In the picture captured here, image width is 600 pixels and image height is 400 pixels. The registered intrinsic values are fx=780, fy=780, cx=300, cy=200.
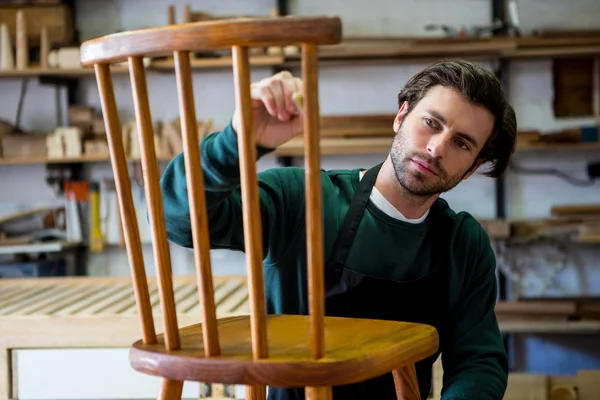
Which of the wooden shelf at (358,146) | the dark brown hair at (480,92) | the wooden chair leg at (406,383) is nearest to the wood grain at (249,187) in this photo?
the wooden chair leg at (406,383)

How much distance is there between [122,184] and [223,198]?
0.65ft

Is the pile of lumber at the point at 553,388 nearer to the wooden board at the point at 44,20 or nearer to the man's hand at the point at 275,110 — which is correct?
the man's hand at the point at 275,110

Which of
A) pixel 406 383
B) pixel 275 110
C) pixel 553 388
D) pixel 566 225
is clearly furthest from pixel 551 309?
pixel 275 110

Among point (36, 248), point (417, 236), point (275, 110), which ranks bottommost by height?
point (36, 248)

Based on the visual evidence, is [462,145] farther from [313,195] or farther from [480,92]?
[313,195]

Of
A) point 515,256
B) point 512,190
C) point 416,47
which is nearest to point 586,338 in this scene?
point 515,256

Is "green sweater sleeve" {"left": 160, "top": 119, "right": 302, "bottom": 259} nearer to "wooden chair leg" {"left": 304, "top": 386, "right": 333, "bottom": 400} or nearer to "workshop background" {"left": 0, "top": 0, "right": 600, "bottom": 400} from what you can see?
"wooden chair leg" {"left": 304, "top": 386, "right": 333, "bottom": 400}

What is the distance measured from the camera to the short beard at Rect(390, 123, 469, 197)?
1589 mm

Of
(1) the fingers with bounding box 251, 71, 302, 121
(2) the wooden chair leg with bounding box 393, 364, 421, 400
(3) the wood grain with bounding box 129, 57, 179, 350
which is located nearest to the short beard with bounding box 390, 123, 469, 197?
(2) the wooden chair leg with bounding box 393, 364, 421, 400

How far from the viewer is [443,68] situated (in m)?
1.67

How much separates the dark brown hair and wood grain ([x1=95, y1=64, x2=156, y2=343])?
717 mm

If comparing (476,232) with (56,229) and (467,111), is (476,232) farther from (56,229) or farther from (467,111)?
(56,229)

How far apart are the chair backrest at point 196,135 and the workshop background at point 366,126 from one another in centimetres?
274

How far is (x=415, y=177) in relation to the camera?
5.23 feet
